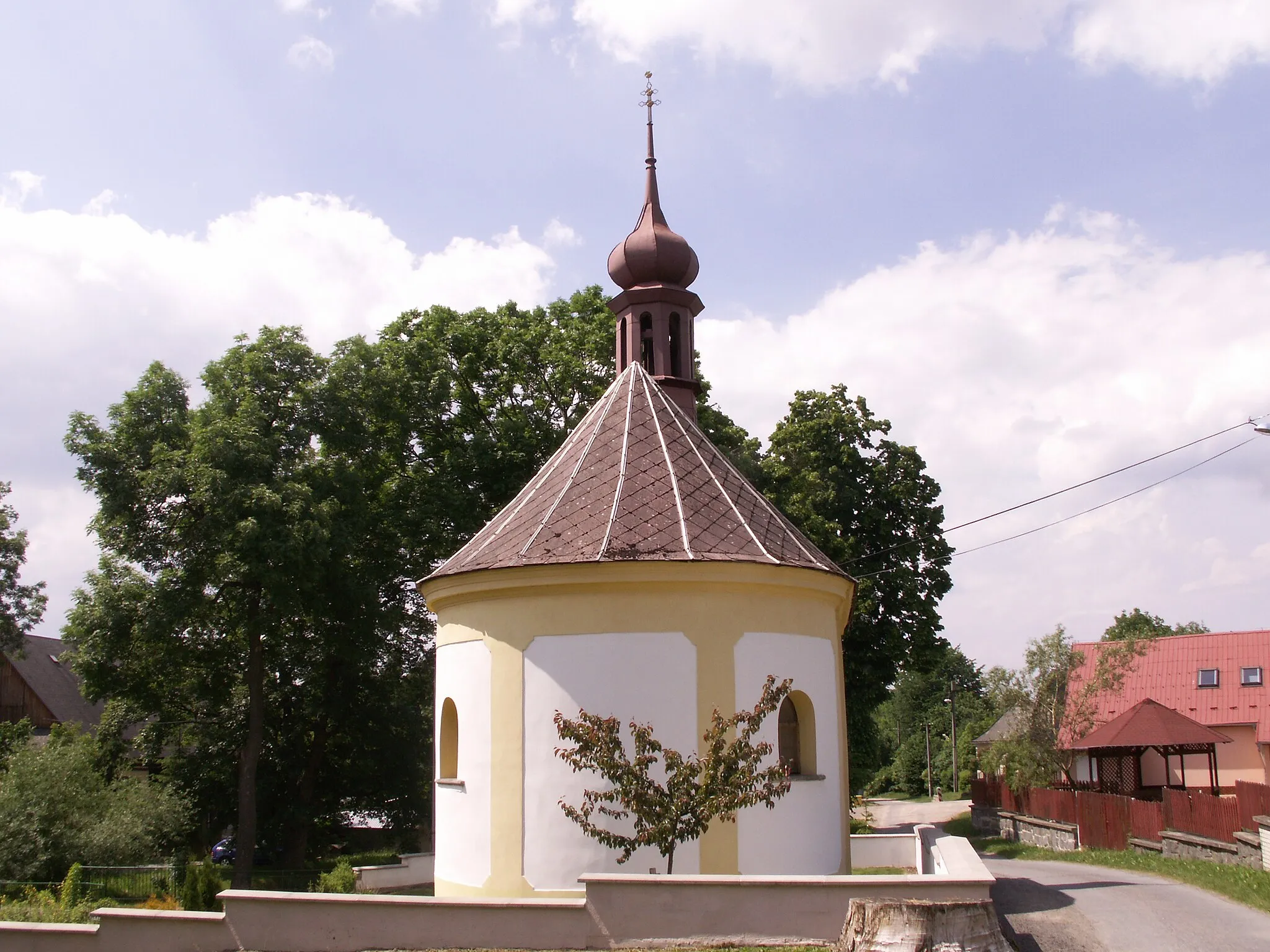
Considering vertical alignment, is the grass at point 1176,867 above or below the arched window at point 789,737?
below

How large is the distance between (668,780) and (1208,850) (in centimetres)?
1470

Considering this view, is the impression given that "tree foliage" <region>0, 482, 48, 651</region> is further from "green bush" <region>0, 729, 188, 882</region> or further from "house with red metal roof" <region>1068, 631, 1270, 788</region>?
"house with red metal roof" <region>1068, 631, 1270, 788</region>

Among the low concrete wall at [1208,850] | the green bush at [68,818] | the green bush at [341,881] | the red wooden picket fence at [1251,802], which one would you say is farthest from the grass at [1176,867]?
the green bush at [68,818]

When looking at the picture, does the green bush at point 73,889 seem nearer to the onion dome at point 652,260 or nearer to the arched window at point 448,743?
the arched window at point 448,743

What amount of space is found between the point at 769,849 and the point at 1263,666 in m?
27.9

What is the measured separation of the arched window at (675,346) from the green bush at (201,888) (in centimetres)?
1348

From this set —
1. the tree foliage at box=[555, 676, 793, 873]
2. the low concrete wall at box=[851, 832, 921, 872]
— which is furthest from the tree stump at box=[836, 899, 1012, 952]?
the low concrete wall at box=[851, 832, 921, 872]

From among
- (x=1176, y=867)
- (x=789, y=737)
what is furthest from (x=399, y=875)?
(x=1176, y=867)

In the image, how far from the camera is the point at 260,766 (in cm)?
3044

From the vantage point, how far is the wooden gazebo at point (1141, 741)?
27438mm

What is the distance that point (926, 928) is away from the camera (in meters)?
8.57

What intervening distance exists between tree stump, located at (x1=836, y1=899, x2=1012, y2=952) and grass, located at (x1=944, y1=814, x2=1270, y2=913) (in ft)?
27.4

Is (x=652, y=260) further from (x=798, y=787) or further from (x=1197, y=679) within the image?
(x=1197, y=679)

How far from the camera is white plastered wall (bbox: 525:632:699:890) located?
1337 cm
